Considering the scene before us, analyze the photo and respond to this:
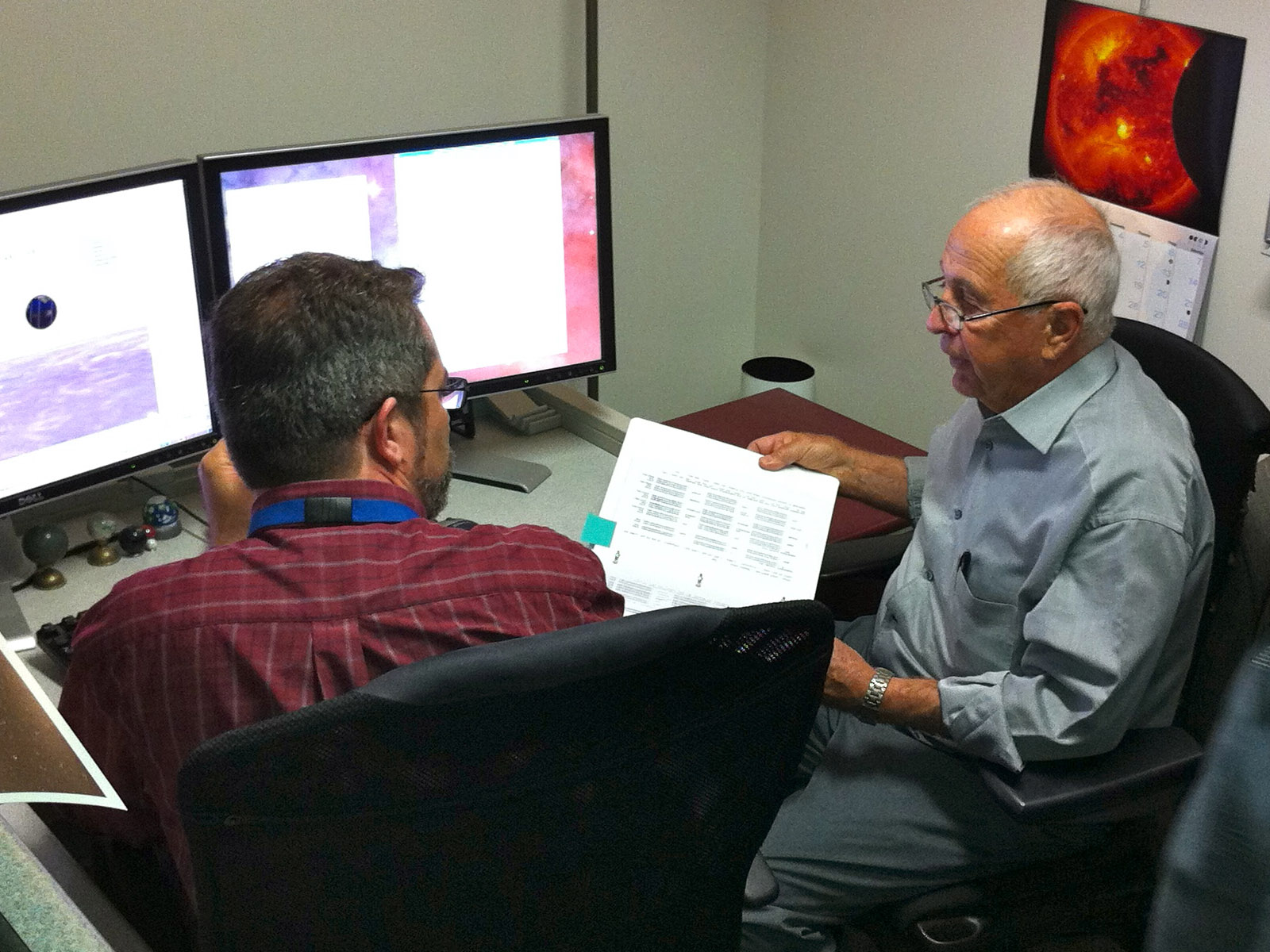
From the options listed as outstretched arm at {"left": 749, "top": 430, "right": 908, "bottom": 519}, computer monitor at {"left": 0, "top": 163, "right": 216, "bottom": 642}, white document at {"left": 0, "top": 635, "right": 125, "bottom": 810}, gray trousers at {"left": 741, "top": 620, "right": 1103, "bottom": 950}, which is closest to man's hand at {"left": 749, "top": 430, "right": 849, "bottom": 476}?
outstretched arm at {"left": 749, "top": 430, "right": 908, "bottom": 519}

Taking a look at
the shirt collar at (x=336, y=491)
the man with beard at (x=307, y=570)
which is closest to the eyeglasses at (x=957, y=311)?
the man with beard at (x=307, y=570)

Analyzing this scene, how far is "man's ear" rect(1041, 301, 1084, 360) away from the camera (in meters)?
1.48

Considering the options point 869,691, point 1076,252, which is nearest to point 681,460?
point 869,691

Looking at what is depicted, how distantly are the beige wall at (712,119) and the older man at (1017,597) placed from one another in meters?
0.64

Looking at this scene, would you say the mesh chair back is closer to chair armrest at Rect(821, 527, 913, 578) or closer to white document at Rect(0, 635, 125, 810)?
chair armrest at Rect(821, 527, 913, 578)

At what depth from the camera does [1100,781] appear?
136 cm

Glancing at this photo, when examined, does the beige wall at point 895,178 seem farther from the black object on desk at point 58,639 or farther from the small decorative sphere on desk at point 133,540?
the black object on desk at point 58,639

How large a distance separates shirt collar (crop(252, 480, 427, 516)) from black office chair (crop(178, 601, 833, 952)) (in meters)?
0.33

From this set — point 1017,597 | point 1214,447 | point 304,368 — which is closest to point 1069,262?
point 1214,447

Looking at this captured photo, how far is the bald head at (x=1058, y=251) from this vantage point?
1.48m

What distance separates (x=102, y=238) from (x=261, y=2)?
0.80 m

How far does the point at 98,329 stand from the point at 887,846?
1.13 metres

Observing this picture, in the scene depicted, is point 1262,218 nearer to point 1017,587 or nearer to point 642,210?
point 1017,587

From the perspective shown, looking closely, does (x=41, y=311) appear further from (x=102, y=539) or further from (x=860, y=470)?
(x=860, y=470)
